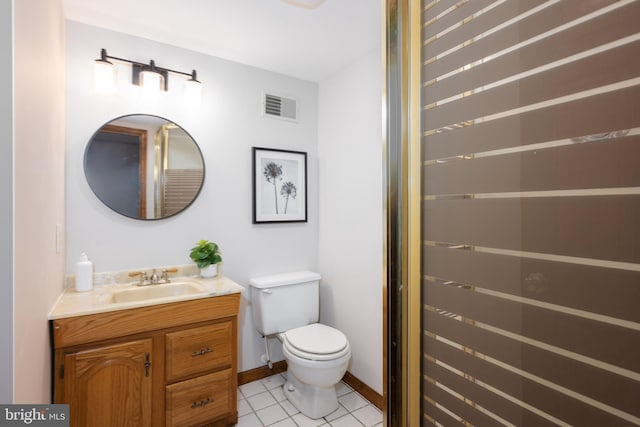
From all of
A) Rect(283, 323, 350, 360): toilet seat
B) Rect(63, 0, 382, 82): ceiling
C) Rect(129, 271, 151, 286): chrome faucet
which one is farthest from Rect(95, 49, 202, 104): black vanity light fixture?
Rect(283, 323, 350, 360): toilet seat

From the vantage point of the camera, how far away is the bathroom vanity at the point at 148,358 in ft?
4.84

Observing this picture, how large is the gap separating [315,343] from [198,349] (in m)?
0.68

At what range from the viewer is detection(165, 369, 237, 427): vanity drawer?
5.64 ft

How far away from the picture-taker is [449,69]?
1.95ft

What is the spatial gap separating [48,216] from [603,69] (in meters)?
1.76

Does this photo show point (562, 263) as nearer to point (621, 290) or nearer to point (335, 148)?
point (621, 290)

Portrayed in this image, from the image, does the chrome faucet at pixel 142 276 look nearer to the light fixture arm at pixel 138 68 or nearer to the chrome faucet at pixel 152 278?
the chrome faucet at pixel 152 278

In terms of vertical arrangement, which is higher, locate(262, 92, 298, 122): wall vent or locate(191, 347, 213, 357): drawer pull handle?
locate(262, 92, 298, 122): wall vent

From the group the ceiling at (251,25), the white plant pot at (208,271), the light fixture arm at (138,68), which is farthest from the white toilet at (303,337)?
the ceiling at (251,25)

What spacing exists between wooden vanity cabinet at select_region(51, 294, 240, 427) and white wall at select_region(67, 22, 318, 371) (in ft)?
1.69

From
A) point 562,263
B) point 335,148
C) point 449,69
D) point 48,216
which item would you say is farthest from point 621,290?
point 335,148

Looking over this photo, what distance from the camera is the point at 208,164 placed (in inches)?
88.8

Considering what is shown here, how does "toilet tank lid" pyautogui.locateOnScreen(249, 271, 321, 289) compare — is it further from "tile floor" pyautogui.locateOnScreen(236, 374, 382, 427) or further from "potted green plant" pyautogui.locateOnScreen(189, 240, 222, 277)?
"tile floor" pyautogui.locateOnScreen(236, 374, 382, 427)

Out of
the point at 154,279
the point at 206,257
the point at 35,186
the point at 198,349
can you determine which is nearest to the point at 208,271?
the point at 206,257
